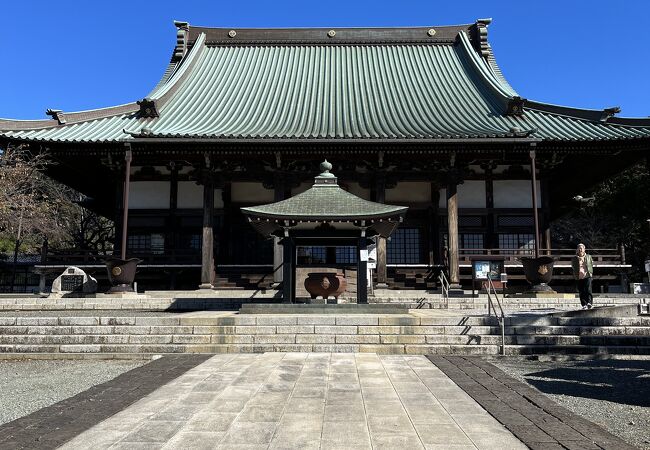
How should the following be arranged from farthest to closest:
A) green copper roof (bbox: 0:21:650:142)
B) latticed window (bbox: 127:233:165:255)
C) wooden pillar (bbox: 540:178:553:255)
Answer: latticed window (bbox: 127:233:165:255)
wooden pillar (bbox: 540:178:553:255)
green copper roof (bbox: 0:21:650:142)

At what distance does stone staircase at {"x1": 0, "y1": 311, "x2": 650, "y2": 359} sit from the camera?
8.51m

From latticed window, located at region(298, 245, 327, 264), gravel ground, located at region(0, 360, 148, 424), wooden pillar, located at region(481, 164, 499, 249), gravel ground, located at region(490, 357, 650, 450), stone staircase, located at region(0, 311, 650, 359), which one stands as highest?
wooden pillar, located at region(481, 164, 499, 249)

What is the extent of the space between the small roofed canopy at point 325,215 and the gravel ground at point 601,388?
4445mm

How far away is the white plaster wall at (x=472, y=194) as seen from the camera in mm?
18688

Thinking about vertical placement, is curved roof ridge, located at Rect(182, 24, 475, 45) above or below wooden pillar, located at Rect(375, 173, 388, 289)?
above

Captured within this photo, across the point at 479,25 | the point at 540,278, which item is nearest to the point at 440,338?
the point at 540,278

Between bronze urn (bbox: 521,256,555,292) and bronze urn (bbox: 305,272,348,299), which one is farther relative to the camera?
bronze urn (bbox: 521,256,555,292)

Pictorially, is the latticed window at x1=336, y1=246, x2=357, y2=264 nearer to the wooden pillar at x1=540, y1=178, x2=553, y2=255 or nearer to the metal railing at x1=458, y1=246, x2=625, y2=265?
the metal railing at x1=458, y1=246, x2=625, y2=265

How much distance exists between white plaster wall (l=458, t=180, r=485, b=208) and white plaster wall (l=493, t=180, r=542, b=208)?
54cm

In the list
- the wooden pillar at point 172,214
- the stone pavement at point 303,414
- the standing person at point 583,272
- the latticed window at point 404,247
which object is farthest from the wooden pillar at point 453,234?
the wooden pillar at point 172,214

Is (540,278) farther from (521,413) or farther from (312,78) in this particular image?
(312,78)

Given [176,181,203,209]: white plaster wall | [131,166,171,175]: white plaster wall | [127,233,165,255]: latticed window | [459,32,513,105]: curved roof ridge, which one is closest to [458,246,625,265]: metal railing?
[459,32,513,105]: curved roof ridge

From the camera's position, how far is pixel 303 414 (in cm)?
456

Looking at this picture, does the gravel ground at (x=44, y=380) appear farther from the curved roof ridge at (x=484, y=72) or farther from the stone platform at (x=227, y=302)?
the curved roof ridge at (x=484, y=72)
